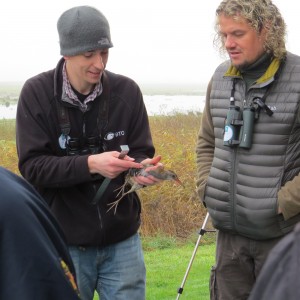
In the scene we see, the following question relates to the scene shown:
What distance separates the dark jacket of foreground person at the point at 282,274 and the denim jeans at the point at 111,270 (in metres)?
2.19

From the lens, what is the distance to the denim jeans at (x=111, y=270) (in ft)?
11.2

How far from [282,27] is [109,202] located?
1.45 m

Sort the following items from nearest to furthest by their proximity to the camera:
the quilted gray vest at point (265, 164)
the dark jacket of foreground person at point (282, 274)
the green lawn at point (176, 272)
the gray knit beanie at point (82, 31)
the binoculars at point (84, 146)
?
the dark jacket of foreground person at point (282, 274) < the gray knit beanie at point (82, 31) < the binoculars at point (84, 146) < the quilted gray vest at point (265, 164) < the green lawn at point (176, 272)

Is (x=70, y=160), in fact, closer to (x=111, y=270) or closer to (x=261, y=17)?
(x=111, y=270)

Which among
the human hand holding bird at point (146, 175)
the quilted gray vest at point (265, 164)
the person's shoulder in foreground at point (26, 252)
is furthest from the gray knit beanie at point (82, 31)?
the person's shoulder in foreground at point (26, 252)

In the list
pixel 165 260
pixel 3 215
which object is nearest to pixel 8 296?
pixel 3 215

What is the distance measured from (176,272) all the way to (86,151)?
357 centimetres

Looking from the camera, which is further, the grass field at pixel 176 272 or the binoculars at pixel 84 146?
the grass field at pixel 176 272

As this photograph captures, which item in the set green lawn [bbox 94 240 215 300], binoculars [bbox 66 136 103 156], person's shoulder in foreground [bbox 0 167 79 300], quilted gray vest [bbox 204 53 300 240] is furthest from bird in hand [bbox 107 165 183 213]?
green lawn [bbox 94 240 215 300]

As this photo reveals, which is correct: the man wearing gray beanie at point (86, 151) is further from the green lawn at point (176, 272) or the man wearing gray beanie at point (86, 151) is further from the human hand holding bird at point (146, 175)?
the green lawn at point (176, 272)

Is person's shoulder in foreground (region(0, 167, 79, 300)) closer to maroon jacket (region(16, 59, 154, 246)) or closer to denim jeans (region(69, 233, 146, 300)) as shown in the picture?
maroon jacket (region(16, 59, 154, 246))

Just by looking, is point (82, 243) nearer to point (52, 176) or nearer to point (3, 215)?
point (52, 176)

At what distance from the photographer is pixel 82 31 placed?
327cm

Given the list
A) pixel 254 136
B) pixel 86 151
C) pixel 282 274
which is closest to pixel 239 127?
pixel 254 136
